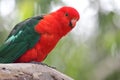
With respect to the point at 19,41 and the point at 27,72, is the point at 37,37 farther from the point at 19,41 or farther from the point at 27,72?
the point at 27,72

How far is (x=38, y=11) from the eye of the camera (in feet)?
22.5

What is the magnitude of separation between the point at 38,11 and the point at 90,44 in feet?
4.05

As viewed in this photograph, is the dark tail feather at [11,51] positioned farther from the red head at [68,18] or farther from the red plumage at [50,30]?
the red head at [68,18]

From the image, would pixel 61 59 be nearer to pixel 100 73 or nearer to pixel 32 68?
pixel 100 73

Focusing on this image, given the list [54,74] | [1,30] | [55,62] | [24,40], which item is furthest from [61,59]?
[54,74]

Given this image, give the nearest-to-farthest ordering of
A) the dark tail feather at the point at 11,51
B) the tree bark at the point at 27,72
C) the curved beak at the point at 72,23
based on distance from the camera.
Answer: the tree bark at the point at 27,72 → the dark tail feather at the point at 11,51 → the curved beak at the point at 72,23

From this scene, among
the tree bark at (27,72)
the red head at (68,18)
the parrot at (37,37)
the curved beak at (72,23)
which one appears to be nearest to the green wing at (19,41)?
the parrot at (37,37)

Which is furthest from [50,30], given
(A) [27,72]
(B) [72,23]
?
(A) [27,72]

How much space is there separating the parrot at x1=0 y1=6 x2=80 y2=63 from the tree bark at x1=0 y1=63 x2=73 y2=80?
2.05 feet

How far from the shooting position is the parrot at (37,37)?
181 inches

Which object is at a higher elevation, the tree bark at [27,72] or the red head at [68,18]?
the red head at [68,18]

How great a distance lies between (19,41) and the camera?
4.74 metres

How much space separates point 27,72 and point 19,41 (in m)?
1.02

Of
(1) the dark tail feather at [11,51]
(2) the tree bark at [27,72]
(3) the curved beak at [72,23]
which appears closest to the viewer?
(2) the tree bark at [27,72]
